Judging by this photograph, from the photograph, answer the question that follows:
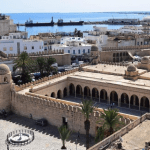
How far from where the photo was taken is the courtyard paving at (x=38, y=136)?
1030 inches

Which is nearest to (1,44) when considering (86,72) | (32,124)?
(86,72)

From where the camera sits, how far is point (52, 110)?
102 ft

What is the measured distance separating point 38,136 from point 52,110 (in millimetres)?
3682

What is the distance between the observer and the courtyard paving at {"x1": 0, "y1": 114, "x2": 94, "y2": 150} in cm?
2616

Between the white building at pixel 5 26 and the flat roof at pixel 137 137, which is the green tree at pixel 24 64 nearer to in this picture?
the flat roof at pixel 137 137

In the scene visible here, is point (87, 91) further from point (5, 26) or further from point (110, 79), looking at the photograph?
point (5, 26)

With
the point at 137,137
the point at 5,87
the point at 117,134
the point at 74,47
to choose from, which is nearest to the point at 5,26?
the point at 74,47

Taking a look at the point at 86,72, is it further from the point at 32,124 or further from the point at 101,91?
the point at 32,124

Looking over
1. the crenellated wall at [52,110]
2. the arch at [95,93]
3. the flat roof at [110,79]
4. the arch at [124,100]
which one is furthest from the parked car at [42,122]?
the arch at [124,100]

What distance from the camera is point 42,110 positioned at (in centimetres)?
3209

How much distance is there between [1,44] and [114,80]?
27.8m

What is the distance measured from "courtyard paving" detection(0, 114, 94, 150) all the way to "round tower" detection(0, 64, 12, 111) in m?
1.73

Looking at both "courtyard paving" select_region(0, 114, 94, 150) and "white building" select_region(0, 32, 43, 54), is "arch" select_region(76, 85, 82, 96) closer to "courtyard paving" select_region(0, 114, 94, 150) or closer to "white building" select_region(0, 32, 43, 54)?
"courtyard paving" select_region(0, 114, 94, 150)

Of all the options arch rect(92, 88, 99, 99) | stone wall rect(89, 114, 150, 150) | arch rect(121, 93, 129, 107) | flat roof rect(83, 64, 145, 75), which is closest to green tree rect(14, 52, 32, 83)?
flat roof rect(83, 64, 145, 75)
